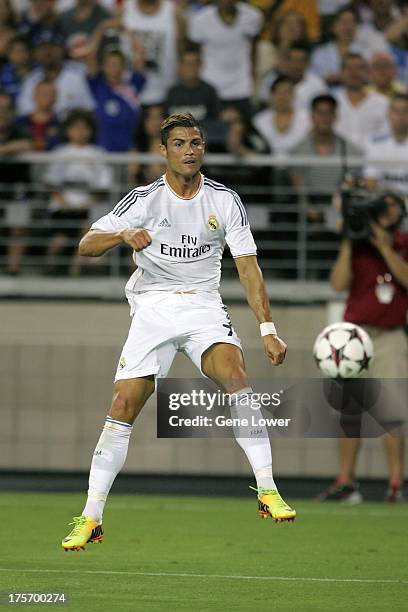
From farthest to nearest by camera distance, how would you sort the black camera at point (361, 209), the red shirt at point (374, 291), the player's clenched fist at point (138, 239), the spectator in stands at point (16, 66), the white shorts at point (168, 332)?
the spectator in stands at point (16, 66) → the red shirt at point (374, 291) → the black camera at point (361, 209) → the white shorts at point (168, 332) → the player's clenched fist at point (138, 239)

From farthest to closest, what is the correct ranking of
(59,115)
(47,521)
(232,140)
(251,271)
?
1. (59,115)
2. (232,140)
3. (47,521)
4. (251,271)

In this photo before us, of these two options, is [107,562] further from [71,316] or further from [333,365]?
[71,316]

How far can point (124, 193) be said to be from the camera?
45.4 feet

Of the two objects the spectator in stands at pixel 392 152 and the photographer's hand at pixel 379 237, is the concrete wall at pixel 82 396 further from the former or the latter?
the photographer's hand at pixel 379 237

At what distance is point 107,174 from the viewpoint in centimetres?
1415

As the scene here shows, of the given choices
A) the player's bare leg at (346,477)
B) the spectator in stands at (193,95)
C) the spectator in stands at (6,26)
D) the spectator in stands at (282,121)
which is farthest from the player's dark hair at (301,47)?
the player's bare leg at (346,477)

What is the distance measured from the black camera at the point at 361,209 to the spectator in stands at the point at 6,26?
5570mm

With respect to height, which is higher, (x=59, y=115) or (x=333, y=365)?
(x=59, y=115)

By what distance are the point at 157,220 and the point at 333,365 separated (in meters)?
2.65

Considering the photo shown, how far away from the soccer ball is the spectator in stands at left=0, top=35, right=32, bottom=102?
668cm

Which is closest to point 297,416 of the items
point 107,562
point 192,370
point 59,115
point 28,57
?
point 107,562

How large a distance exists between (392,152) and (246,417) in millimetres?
6935

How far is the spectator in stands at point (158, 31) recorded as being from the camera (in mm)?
15078

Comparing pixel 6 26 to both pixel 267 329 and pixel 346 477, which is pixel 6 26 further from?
pixel 267 329
